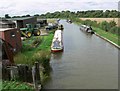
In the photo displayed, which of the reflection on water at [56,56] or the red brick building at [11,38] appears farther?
the reflection on water at [56,56]

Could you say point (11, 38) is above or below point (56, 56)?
above

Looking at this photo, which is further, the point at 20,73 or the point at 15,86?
the point at 20,73

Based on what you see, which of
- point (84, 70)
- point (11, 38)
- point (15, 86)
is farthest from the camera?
point (11, 38)

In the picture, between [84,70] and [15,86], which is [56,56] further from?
[15,86]

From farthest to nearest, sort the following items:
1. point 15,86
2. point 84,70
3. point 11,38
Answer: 1. point 11,38
2. point 84,70
3. point 15,86

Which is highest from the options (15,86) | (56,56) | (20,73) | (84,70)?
(20,73)

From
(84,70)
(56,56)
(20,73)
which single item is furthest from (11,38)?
(20,73)

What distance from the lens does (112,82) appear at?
16.1 m

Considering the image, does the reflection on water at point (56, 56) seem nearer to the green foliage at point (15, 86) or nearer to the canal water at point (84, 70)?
the canal water at point (84, 70)

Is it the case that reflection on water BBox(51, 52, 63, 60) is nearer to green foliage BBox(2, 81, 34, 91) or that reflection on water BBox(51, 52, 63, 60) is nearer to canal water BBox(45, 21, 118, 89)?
canal water BBox(45, 21, 118, 89)

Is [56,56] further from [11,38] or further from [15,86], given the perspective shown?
[15,86]

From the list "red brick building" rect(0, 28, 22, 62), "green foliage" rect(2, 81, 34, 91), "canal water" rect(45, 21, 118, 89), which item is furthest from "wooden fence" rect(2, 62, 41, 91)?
"red brick building" rect(0, 28, 22, 62)

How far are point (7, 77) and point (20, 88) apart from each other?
1718mm

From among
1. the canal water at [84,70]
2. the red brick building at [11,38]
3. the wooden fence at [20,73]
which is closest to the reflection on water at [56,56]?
the canal water at [84,70]
